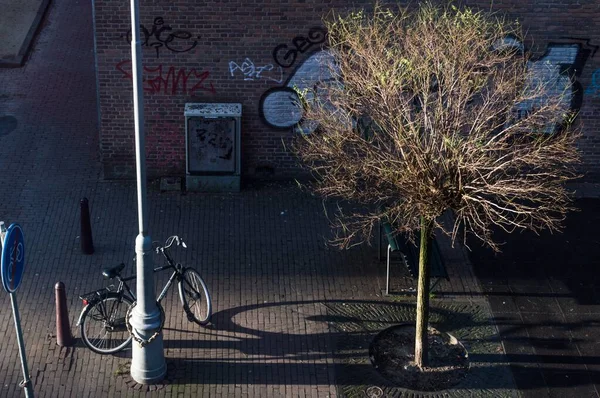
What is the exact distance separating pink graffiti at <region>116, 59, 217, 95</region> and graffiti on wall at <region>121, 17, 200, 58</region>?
0.29 meters

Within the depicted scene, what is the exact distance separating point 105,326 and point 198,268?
6.18 ft

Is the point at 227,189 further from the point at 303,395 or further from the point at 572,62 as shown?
the point at 572,62

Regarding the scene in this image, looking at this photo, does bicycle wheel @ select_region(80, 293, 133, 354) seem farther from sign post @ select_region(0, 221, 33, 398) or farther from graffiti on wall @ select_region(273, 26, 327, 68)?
graffiti on wall @ select_region(273, 26, 327, 68)

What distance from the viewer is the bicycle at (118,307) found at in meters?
9.76

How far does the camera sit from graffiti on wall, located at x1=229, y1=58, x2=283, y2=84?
43.3 ft

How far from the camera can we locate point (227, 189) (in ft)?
44.6

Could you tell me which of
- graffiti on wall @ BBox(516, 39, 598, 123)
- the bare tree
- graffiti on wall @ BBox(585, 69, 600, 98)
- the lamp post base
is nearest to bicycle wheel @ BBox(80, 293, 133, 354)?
the lamp post base

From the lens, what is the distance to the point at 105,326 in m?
9.96

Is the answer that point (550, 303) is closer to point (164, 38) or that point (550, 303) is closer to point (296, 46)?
point (296, 46)

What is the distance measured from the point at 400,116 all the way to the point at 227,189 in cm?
545

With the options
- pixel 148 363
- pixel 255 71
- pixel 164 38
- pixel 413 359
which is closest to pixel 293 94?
pixel 255 71

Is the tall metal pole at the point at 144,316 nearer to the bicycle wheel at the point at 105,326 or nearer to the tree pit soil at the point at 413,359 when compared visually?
the bicycle wheel at the point at 105,326

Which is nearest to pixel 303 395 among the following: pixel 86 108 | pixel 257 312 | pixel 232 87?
pixel 257 312

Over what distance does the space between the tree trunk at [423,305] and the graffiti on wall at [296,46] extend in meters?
4.70
